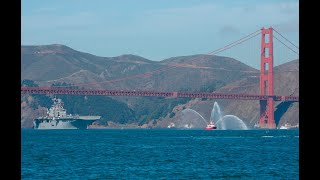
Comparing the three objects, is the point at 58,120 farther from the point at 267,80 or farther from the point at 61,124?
the point at 267,80

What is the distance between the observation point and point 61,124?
6457 inches

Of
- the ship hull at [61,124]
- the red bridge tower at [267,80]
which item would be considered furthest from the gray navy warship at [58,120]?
the red bridge tower at [267,80]

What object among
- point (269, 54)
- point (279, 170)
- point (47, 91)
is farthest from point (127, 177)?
point (269, 54)

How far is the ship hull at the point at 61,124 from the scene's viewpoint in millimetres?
163875

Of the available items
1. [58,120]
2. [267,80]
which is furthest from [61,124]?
[267,80]

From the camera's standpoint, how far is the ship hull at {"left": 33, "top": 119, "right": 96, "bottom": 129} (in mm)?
A: 163875

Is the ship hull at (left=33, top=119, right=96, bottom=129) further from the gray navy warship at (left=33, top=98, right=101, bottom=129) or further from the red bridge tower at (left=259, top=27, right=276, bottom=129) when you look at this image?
the red bridge tower at (left=259, top=27, right=276, bottom=129)

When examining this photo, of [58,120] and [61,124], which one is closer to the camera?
[58,120]

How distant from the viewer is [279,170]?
1415 inches

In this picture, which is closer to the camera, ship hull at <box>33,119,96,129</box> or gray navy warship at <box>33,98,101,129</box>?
gray navy warship at <box>33,98,101,129</box>

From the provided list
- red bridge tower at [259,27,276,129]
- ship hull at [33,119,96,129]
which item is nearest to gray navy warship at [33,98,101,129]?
ship hull at [33,119,96,129]
